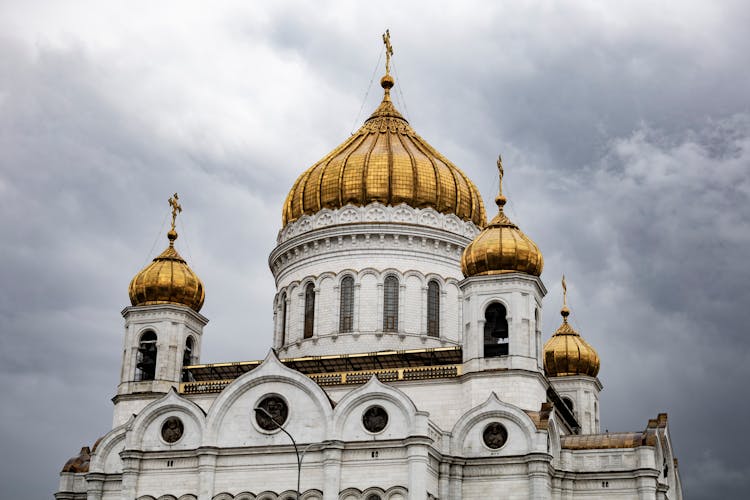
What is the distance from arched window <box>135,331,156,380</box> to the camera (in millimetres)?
40281

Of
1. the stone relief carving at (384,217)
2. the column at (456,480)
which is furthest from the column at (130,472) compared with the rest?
the stone relief carving at (384,217)

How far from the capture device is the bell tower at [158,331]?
39.4 m

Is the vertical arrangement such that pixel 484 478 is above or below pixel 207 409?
below

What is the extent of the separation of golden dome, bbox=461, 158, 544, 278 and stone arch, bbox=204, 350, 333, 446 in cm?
655

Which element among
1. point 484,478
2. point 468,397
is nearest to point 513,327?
point 468,397

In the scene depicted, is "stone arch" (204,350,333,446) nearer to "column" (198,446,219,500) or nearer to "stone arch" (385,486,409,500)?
"column" (198,446,219,500)

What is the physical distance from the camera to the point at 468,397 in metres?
35.7

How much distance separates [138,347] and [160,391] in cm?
211

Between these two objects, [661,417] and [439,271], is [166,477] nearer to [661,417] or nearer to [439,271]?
[439,271]

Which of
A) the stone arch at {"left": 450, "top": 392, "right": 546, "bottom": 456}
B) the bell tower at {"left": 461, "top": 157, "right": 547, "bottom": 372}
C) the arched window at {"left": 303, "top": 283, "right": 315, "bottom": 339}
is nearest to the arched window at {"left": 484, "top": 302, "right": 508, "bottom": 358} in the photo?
the bell tower at {"left": 461, "top": 157, "right": 547, "bottom": 372}

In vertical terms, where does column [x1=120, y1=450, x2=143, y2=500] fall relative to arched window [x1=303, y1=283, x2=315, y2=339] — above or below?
below

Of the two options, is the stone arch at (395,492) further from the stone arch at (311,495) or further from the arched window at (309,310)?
the arched window at (309,310)

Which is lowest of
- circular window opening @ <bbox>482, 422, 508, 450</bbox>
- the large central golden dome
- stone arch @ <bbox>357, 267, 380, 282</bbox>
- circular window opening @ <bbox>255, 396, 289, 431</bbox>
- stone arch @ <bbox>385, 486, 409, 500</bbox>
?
stone arch @ <bbox>385, 486, 409, 500</bbox>

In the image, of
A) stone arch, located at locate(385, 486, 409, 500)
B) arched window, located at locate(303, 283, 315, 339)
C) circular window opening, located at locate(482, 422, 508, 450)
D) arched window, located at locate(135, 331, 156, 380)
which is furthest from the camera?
arched window, located at locate(303, 283, 315, 339)
